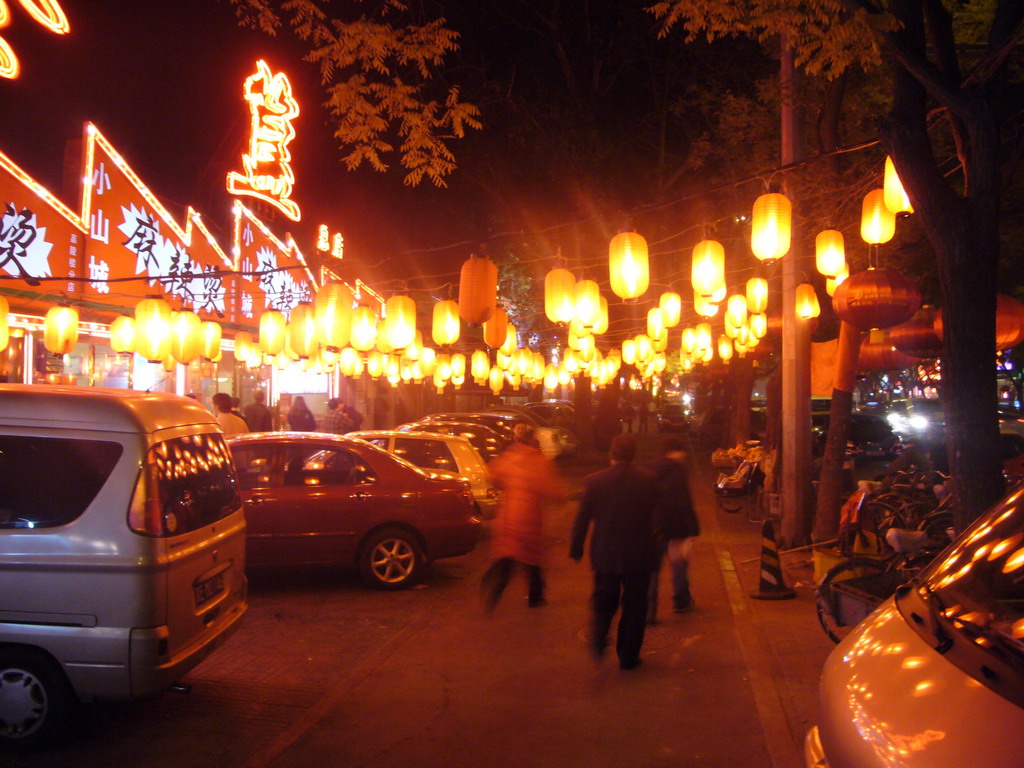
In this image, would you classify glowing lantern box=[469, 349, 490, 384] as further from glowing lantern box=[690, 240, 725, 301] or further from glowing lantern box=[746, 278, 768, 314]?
glowing lantern box=[690, 240, 725, 301]

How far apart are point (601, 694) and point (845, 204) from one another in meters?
7.39

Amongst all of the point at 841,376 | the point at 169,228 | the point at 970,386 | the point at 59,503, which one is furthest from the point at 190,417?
the point at 169,228

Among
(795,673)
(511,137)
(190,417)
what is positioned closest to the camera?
(190,417)

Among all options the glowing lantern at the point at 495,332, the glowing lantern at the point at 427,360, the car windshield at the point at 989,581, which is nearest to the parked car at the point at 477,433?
the glowing lantern at the point at 427,360

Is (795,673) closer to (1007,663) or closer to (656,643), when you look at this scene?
(656,643)

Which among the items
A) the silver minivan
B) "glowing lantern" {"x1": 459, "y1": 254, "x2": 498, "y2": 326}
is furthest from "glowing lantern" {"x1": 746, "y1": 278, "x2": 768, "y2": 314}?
the silver minivan

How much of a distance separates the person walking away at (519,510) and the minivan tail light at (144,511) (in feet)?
10.2

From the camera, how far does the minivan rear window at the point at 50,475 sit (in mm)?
4562

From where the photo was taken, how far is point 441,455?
1191 cm

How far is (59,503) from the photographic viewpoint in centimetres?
459

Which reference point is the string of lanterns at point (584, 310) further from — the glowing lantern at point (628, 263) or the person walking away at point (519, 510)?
the person walking away at point (519, 510)

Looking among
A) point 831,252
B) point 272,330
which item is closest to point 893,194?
point 831,252

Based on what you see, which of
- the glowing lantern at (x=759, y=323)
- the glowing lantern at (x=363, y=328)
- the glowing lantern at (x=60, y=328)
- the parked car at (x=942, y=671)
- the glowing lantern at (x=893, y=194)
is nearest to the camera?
the parked car at (x=942, y=671)

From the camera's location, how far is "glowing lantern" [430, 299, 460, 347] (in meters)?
13.6
